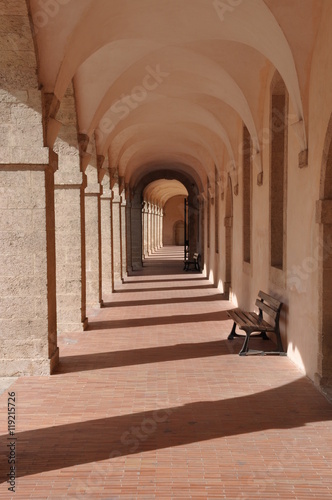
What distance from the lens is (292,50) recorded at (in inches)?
295

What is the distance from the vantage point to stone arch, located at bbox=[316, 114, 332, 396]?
259 inches

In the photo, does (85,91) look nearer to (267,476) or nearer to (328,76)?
(328,76)

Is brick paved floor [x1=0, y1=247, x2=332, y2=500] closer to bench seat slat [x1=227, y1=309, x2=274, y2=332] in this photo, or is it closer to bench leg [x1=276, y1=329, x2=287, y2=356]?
bench leg [x1=276, y1=329, x2=287, y2=356]

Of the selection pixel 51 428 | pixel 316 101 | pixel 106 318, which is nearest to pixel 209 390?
pixel 51 428

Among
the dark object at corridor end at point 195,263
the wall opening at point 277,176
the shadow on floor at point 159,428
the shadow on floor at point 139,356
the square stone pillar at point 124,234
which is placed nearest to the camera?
the shadow on floor at point 159,428

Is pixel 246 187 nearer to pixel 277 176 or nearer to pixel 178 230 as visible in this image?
pixel 277 176

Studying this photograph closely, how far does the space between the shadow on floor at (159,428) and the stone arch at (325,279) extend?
0.28 metres

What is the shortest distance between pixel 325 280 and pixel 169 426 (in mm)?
2454

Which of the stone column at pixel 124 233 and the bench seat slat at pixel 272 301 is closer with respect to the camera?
the bench seat slat at pixel 272 301

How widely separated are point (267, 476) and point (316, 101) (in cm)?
448

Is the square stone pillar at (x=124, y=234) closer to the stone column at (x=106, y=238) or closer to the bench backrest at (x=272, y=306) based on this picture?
the stone column at (x=106, y=238)

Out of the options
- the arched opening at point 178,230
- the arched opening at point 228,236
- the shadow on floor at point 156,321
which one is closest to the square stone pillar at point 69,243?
the shadow on floor at point 156,321

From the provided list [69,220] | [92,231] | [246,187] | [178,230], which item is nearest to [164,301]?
[92,231]

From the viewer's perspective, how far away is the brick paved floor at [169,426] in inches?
172
